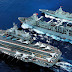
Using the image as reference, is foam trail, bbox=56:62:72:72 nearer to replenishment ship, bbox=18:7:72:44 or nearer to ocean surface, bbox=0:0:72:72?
ocean surface, bbox=0:0:72:72

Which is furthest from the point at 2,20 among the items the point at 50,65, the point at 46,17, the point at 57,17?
the point at 50,65

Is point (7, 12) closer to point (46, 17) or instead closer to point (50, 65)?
point (46, 17)

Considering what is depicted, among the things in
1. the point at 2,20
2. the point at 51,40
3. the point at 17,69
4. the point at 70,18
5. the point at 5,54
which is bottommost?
the point at 17,69

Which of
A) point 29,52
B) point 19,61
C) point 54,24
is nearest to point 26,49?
point 29,52

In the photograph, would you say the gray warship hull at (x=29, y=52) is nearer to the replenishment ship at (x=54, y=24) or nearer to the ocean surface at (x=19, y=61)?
the ocean surface at (x=19, y=61)

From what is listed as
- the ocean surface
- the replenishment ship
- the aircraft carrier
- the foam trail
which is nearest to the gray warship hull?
the aircraft carrier

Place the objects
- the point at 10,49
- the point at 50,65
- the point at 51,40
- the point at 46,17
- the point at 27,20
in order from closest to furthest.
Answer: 1. the point at 50,65
2. the point at 10,49
3. the point at 51,40
4. the point at 27,20
5. the point at 46,17

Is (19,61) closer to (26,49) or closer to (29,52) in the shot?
(29,52)
